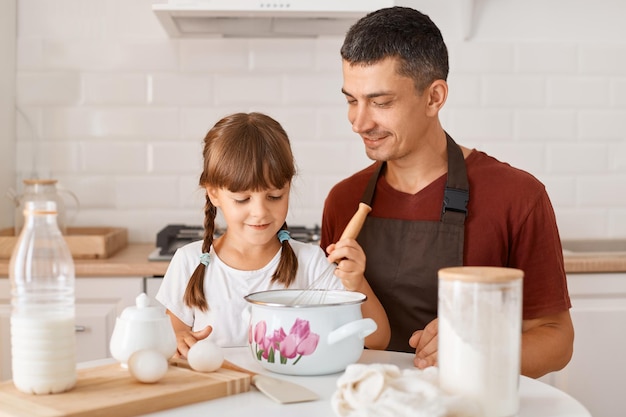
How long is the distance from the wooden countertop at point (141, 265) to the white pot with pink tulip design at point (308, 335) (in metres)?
1.28

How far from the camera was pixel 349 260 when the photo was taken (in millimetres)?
1568

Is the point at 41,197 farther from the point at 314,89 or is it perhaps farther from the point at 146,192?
the point at 314,89

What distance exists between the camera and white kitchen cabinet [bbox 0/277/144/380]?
8.52 ft

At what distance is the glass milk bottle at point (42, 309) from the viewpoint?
117 cm

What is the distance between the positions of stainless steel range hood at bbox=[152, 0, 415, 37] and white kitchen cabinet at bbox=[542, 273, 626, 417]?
1.11 meters

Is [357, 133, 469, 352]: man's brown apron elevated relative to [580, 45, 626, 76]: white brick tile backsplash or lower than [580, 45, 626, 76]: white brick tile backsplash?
lower

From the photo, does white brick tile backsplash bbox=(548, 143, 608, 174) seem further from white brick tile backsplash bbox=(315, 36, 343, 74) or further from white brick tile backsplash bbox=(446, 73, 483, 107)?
white brick tile backsplash bbox=(315, 36, 343, 74)

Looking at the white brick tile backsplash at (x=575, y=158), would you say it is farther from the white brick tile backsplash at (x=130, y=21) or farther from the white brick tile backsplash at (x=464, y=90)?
the white brick tile backsplash at (x=130, y=21)

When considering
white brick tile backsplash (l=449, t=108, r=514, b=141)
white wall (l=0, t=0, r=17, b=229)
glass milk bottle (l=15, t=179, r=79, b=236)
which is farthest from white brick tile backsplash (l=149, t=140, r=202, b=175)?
white brick tile backsplash (l=449, t=108, r=514, b=141)

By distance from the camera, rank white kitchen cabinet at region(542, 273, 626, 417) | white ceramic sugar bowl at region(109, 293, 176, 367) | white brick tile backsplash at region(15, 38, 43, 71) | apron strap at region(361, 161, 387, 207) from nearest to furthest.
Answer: white ceramic sugar bowl at region(109, 293, 176, 367)
apron strap at region(361, 161, 387, 207)
white kitchen cabinet at region(542, 273, 626, 417)
white brick tile backsplash at region(15, 38, 43, 71)

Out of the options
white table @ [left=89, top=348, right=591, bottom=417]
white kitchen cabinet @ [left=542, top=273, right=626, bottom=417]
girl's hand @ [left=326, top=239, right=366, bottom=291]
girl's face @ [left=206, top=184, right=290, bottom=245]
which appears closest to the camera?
white table @ [left=89, top=348, right=591, bottom=417]

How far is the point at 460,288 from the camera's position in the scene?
1.08 meters

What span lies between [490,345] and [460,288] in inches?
3.2

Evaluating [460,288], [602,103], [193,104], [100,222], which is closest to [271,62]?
[193,104]
